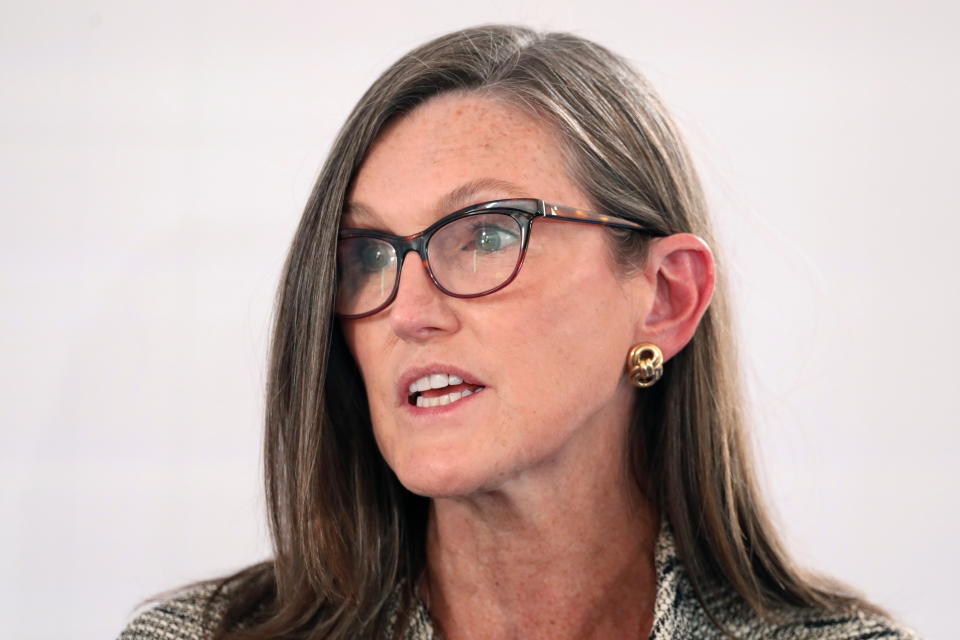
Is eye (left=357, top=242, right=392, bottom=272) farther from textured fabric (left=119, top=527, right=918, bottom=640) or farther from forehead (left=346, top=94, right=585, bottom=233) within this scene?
textured fabric (left=119, top=527, right=918, bottom=640)

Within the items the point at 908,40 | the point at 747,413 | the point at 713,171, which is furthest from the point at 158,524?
the point at 908,40

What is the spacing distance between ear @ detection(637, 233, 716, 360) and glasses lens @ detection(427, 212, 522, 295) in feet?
1.08

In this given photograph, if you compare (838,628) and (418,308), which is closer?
(418,308)

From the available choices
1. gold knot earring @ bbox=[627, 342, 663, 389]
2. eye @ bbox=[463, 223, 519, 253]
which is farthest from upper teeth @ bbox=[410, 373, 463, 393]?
gold knot earring @ bbox=[627, 342, 663, 389]

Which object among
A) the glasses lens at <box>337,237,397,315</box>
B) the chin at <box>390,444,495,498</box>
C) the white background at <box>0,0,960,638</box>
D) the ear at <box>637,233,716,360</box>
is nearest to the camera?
the chin at <box>390,444,495,498</box>

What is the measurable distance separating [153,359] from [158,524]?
364 mm

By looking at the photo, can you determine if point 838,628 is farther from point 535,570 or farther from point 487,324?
point 487,324

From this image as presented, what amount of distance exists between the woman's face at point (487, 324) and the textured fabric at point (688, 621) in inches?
10.6

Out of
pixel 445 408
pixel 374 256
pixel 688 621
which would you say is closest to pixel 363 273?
pixel 374 256

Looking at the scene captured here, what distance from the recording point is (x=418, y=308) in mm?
1768

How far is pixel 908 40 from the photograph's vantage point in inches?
102

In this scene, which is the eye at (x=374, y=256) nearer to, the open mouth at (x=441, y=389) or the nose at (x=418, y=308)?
the nose at (x=418, y=308)

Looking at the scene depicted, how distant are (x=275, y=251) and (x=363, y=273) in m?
0.64

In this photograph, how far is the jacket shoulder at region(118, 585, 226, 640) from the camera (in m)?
Result: 1.94
